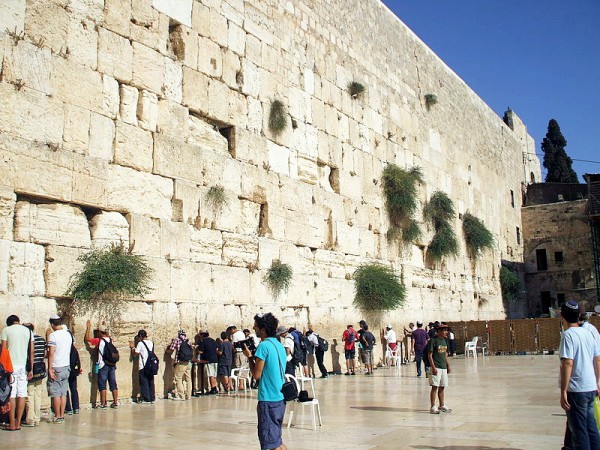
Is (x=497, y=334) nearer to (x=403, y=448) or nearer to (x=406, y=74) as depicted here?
(x=406, y=74)

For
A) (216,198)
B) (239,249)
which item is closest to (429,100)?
(239,249)

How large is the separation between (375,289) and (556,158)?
28.1 meters

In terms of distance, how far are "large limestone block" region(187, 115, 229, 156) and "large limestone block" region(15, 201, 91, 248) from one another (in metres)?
2.45

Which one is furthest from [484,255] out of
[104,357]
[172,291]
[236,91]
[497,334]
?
[104,357]

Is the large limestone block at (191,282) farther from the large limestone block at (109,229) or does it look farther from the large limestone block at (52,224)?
the large limestone block at (52,224)

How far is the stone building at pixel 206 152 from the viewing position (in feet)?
26.4

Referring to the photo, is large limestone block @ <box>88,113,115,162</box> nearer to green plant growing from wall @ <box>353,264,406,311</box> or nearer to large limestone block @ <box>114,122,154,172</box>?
large limestone block @ <box>114,122,154,172</box>

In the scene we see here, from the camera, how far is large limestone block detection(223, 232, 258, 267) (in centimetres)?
1061

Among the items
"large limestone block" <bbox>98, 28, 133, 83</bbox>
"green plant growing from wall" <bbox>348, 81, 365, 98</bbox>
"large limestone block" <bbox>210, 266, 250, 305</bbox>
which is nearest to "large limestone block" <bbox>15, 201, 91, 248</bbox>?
"large limestone block" <bbox>98, 28, 133, 83</bbox>

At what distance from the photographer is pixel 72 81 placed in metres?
8.55

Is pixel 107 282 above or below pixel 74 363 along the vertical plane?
above

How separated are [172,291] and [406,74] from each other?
35.5 ft

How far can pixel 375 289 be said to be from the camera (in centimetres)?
1397

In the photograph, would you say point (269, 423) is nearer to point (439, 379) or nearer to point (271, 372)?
point (271, 372)
